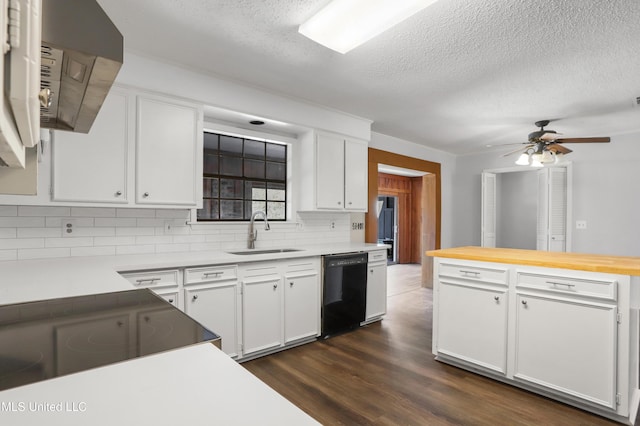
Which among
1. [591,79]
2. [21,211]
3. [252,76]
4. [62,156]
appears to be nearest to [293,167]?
[252,76]

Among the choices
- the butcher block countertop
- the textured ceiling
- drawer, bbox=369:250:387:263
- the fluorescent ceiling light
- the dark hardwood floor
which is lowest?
the dark hardwood floor

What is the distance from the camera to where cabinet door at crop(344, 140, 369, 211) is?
4.15 meters

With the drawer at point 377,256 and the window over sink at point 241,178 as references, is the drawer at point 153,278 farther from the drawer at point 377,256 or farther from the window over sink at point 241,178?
the drawer at point 377,256

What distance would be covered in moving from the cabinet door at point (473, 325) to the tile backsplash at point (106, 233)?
6.13 ft

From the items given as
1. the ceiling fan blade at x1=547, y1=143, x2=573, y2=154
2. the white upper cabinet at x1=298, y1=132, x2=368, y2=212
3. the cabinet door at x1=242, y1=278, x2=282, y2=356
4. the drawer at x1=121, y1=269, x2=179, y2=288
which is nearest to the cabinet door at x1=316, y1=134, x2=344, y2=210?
the white upper cabinet at x1=298, y1=132, x2=368, y2=212

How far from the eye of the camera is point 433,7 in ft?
6.75

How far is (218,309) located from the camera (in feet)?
8.92

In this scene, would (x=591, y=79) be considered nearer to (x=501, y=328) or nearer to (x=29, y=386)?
(x=501, y=328)

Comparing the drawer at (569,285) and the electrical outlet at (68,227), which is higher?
the electrical outlet at (68,227)

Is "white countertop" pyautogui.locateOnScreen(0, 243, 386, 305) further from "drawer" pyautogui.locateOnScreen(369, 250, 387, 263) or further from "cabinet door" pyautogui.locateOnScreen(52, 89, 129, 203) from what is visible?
"drawer" pyautogui.locateOnScreen(369, 250, 387, 263)

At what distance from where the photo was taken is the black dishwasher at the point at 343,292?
3475mm

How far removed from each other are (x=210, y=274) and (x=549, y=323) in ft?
7.98

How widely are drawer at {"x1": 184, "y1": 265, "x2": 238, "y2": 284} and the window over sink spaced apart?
0.78 meters

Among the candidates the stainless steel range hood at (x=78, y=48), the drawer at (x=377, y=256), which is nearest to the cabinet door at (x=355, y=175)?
the drawer at (x=377, y=256)
